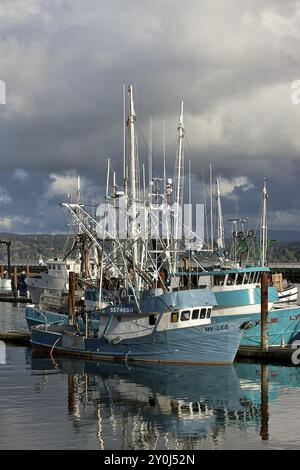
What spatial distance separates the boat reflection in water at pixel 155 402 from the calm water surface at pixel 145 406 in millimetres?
42

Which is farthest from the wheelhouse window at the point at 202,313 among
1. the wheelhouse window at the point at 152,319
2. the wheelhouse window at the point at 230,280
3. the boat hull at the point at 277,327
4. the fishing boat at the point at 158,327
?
the wheelhouse window at the point at 230,280

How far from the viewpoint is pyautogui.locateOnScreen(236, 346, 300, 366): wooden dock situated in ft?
144

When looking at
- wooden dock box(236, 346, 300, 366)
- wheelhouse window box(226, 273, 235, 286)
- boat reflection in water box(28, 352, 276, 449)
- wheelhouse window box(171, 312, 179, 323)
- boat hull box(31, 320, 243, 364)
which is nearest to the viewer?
boat reflection in water box(28, 352, 276, 449)

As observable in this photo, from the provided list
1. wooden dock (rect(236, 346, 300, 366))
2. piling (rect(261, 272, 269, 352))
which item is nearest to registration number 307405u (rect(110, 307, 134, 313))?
wooden dock (rect(236, 346, 300, 366))

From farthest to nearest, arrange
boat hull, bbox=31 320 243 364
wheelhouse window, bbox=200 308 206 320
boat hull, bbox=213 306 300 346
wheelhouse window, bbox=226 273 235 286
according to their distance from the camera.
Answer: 1. wheelhouse window, bbox=226 273 235 286
2. boat hull, bbox=213 306 300 346
3. wheelhouse window, bbox=200 308 206 320
4. boat hull, bbox=31 320 243 364

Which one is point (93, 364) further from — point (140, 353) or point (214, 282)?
point (214, 282)

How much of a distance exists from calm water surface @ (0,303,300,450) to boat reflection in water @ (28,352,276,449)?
4 cm

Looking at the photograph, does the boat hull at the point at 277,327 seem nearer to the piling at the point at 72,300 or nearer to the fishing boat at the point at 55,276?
the piling at the point at 72,300

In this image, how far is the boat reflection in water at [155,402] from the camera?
93.6 ft

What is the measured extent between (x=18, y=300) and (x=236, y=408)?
76.1 meters

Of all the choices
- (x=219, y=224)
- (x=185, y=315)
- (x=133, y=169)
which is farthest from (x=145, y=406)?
(x=219, y=224)

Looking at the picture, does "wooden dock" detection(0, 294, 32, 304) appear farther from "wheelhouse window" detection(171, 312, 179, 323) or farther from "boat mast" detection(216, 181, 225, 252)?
"wheelhouse window" detection(171, 312, 179, 323)

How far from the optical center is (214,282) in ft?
173
